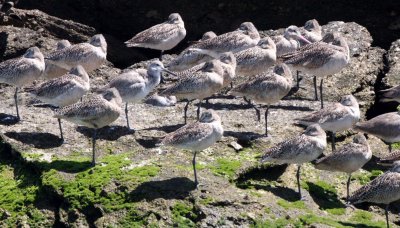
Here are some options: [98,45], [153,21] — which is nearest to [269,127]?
[98,45]

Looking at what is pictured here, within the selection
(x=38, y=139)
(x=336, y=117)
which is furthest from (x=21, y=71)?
(x=336, y=117)

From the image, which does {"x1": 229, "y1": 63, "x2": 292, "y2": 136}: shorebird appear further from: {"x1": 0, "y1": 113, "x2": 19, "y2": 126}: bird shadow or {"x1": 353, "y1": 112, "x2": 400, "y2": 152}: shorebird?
{"x1": 0, "y1": 113, "x2": 19, "y2": 126}: bird shadow

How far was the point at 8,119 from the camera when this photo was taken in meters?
16.2

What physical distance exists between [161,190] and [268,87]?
3356mm

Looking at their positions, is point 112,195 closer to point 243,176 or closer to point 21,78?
point 243,176

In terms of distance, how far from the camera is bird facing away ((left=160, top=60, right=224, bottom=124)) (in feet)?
52.7

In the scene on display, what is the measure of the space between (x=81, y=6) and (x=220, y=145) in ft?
30.2

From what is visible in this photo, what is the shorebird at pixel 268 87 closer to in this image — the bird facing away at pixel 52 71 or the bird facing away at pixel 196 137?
the bird facing away at pixel 196 137

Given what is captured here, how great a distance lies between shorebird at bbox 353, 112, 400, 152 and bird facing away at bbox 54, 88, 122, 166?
3739mm

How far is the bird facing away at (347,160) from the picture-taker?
14.2 meters

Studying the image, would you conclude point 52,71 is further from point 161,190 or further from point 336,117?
point 336,117

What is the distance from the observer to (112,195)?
13578mm

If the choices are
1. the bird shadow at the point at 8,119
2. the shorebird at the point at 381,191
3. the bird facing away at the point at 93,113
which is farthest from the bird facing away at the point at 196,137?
the bird shadow at the point at 8,119

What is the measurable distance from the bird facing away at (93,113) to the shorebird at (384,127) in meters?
3.74
